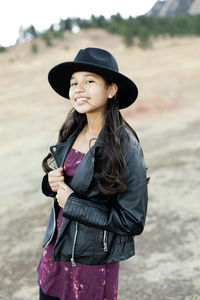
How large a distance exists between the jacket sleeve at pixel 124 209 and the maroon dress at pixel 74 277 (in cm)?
25

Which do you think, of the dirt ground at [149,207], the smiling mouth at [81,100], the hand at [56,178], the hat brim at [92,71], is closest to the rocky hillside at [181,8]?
the dirt ground at [149,207]

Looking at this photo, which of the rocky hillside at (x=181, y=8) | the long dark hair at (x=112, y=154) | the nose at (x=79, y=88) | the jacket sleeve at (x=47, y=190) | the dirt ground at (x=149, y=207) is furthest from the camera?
the rocky hillside at (x=181, y=8)

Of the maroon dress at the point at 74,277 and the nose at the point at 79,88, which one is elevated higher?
the nose at the point at 79,88

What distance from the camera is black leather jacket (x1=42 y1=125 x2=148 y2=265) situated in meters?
1.79

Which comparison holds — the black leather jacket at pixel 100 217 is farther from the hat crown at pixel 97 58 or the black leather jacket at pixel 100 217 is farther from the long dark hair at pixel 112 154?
the hat crown at pixel 97 58

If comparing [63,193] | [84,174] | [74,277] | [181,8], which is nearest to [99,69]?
[84,174]

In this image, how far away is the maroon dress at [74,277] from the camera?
1.91 metres

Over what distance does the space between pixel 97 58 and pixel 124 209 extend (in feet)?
2.60

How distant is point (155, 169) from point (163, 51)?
858 inches

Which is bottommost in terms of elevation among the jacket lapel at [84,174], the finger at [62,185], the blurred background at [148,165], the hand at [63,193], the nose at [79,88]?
the blurred background at [148,165]

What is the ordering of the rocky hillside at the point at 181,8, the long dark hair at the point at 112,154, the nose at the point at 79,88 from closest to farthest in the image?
the long dark hair at the point at 112,154 < the nose at the point at 79,88 < the rocky hillside at the point at 181,8

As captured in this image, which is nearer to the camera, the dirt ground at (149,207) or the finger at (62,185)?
the finger at (62,185)

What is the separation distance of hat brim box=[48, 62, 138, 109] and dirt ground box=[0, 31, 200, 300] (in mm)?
2007

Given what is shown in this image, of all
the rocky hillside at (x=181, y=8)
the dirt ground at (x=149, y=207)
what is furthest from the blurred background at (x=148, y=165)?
the rocky hillside at (x=181, y=8)
